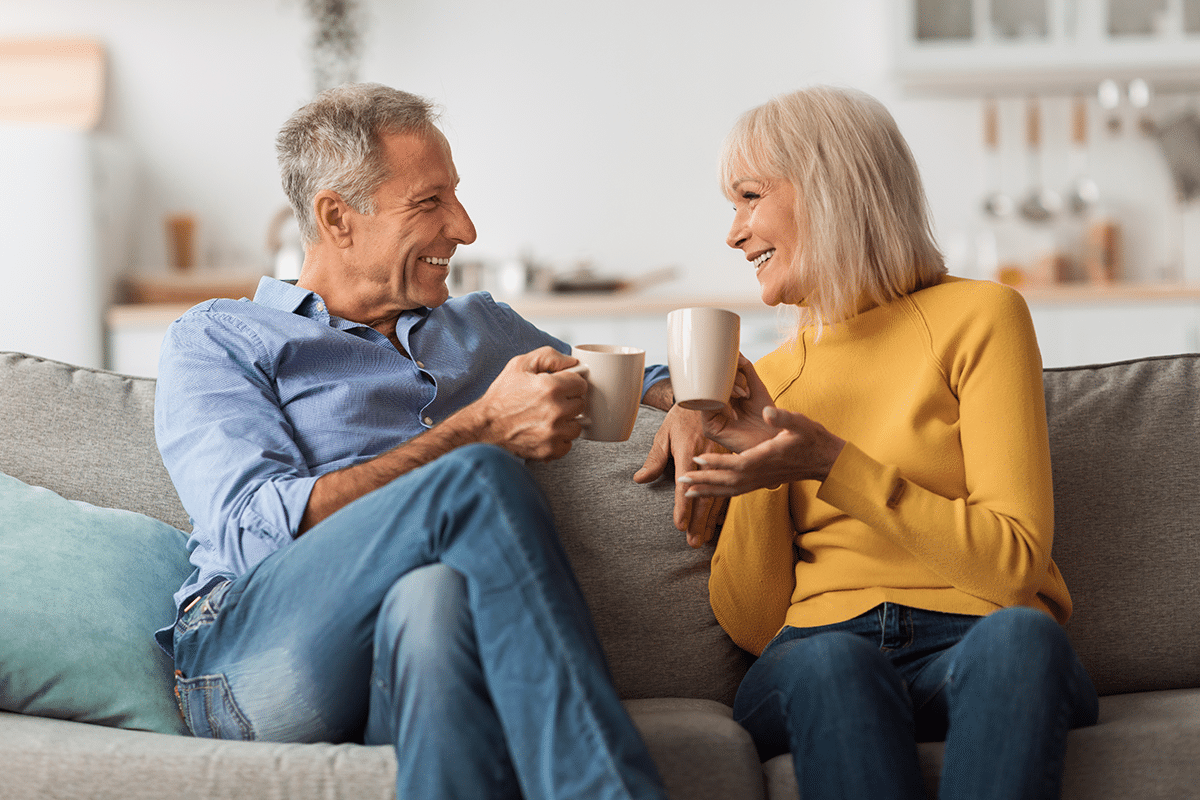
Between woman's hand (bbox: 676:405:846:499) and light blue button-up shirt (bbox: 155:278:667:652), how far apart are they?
1.52 ft

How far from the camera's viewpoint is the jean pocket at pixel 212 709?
3.92 ft

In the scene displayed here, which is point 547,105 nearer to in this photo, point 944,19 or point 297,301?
point 944,19

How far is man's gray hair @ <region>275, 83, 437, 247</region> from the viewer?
1.59 meters

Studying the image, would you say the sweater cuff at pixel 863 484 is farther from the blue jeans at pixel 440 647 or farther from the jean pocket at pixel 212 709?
the jean pocket at pixel 212 709

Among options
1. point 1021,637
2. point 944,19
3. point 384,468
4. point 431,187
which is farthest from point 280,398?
point 944,19

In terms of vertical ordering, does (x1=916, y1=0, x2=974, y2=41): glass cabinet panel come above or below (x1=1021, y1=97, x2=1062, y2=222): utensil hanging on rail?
above

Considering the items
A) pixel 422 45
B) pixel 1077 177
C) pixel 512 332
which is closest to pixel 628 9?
pixel 422 45

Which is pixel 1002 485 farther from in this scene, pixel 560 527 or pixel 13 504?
pixel 13 504

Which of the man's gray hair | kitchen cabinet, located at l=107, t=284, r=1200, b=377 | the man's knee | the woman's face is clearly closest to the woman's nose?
the woman's face

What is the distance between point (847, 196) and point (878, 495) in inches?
16.5

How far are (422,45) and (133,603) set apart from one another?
320cm

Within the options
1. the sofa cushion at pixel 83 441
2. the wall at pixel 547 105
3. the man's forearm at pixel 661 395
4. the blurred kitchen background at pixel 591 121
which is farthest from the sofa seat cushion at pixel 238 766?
the wall at pixel 547 105

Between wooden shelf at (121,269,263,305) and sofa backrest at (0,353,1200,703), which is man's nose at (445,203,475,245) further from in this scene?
wooden shelf at (121,269,263,305)

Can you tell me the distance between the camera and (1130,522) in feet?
5.05
